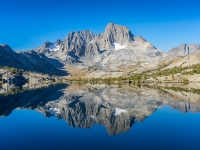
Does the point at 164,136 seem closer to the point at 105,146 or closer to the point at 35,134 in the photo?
the point at 105,146

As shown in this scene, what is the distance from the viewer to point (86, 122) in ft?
169

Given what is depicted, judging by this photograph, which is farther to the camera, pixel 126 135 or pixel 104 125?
pixel 104 125

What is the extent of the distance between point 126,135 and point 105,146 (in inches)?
282

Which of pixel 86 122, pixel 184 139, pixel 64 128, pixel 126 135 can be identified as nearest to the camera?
pixel 184 139

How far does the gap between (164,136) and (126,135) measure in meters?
6.57

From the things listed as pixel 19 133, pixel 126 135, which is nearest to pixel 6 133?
pixel 19 133

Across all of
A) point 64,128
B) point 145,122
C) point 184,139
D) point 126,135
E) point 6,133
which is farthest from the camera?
point 145,122

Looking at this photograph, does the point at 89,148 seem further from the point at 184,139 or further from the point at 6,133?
the point at 6,133

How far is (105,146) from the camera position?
31781 millimetres

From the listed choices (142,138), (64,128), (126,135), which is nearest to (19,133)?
(64,128)

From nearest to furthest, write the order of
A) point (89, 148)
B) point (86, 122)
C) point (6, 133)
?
point (89, 148)
point (6, 133)
point (86, 122)

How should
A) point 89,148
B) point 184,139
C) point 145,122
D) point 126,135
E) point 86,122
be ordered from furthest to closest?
point 86,122, point 145,122, point 126,135, point 184,139, point 89,148

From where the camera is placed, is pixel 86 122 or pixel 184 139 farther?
pixel 86 122

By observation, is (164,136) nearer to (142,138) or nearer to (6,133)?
(142,138)
